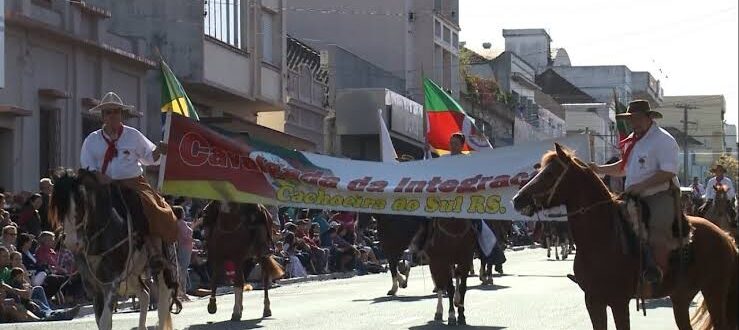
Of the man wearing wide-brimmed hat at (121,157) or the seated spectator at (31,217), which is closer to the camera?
the man wearing wide-brimmed hat at (121,157)

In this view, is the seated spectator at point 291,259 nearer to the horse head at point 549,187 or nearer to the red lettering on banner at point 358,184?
the red lettering on banner at point 358,184

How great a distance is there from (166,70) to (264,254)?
20.3 ft

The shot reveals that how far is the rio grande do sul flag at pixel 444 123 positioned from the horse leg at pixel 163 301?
13423mm

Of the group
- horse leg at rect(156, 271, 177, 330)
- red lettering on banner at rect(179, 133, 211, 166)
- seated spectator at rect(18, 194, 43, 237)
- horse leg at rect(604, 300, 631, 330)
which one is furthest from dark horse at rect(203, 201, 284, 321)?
horse leg at rect(604, 300, 631, 330)

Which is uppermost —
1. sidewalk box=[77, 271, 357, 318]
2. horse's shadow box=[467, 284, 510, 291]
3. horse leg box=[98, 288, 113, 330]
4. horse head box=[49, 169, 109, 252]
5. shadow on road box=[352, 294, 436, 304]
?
horse head box=[49, 169, 109, 252]

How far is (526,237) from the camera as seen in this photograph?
60188 millimetres

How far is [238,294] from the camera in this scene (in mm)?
19328

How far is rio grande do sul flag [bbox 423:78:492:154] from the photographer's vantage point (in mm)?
28734

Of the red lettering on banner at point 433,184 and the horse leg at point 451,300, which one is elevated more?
the red lettering on banner at point 433,184

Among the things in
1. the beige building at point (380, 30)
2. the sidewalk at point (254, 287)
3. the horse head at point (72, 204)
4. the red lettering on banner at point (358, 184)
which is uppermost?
the beige building at point (380, 30)

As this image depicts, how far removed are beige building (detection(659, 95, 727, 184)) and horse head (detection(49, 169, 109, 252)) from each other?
447 ft

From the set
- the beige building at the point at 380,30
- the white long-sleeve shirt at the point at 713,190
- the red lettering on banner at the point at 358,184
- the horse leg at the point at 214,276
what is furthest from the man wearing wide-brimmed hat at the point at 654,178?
the beige building at the point at 380,30

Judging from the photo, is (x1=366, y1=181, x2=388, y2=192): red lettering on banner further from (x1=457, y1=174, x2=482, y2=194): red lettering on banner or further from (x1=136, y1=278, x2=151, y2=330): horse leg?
(x1=136, y1=278, x2=151, y2=330): horse leg

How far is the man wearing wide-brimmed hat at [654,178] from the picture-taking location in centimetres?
1294
